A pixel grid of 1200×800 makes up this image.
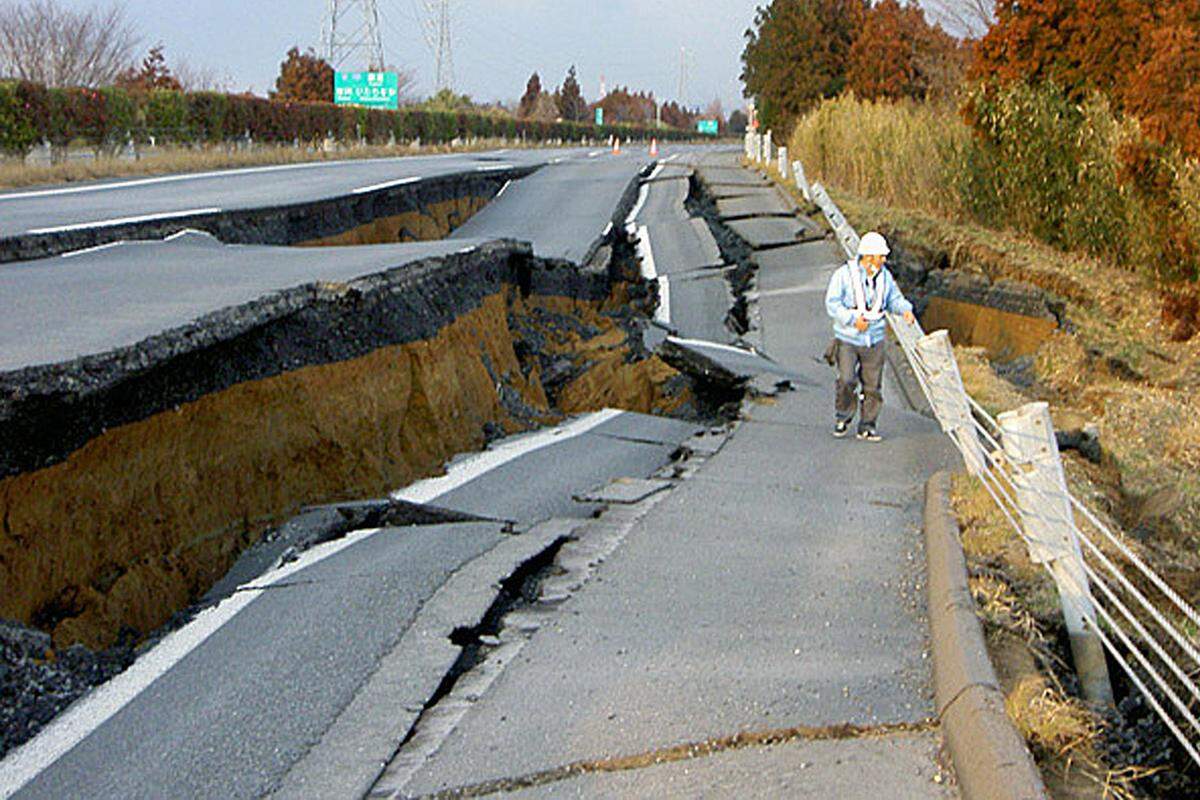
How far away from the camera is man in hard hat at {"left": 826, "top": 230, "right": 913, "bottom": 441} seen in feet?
31.6

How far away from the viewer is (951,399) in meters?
7.96

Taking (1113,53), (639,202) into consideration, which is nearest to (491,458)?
(1113,53)

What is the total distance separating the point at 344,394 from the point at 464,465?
0.95 m

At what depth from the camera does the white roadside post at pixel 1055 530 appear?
494cm

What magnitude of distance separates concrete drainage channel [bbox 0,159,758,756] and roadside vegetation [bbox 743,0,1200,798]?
2081 millimetres

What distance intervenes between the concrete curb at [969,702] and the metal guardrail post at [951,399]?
1352 mm

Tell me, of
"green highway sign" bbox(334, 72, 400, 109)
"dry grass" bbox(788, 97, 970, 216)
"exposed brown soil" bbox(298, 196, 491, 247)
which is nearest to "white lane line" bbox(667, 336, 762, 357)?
"exposed brown soil" bbox(298, 196, 491, 247)

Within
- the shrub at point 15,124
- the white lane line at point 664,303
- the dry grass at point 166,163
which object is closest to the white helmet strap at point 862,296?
the white lane line at point 664,303

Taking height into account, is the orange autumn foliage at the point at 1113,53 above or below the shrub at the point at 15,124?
above

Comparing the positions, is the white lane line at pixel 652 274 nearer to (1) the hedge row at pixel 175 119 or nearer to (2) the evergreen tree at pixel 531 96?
(1) the hedge row at pixel 175 119

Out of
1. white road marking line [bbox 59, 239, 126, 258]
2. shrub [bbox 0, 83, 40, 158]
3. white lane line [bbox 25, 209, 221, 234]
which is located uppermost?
shrub [bbox 0, 83, 40, 158]

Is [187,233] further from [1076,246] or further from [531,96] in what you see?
[531,96]

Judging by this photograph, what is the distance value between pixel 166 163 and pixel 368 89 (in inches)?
1385

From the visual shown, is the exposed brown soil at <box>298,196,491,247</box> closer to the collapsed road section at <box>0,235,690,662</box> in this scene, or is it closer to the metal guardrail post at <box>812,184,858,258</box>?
the collapsed road section at <box>0,235,690,662</box>
